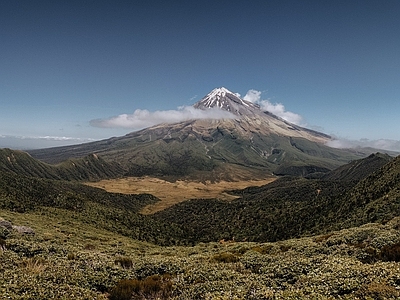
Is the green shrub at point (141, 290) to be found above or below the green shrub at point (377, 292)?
below

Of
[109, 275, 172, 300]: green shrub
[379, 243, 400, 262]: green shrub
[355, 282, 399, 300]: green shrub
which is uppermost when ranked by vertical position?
[355, 282, 399, 300]: green shrub

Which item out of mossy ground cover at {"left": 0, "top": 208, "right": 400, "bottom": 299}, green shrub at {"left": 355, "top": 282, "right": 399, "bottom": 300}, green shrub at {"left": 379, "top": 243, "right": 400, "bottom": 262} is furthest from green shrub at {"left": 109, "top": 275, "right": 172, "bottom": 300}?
green shrub at {"left": 379, "top": 243, "right": 400, "bottom": 262}

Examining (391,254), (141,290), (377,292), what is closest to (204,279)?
(141,290)

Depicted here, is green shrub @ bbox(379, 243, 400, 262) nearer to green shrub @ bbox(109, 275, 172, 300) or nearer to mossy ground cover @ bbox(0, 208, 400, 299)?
mossy ground cover @ bbox(0, 208, 400, 299)

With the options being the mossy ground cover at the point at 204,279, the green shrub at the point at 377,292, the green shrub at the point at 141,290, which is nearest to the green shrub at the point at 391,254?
the mossy ground cover at the point at 204,279

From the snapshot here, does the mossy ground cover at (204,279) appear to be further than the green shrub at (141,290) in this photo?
No

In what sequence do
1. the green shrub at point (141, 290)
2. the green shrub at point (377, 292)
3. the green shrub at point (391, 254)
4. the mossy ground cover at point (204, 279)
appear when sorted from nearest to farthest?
the green shrub at point (377, 292), the mossy ground cover at point (204, 279), the green shrub at point (141, 290), the green shrub at point (391, 254)

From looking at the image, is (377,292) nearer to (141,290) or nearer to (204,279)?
(204,279)

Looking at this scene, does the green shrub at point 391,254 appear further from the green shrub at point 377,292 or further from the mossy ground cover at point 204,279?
the green shrub at point 377,292
